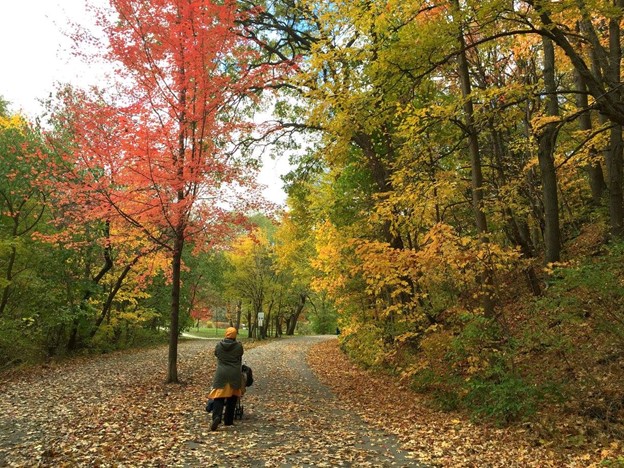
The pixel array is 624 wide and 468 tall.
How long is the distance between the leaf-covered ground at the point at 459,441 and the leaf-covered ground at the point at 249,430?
0.01m

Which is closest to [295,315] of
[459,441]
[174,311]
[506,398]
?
[174,311]

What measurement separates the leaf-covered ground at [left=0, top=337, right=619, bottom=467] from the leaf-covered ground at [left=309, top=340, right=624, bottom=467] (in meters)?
0.01

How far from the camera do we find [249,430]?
7.03 metres

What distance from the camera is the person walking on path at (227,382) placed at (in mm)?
7121

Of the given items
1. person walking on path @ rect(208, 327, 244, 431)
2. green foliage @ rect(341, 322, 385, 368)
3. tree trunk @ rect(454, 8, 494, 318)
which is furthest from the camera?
green foliage @ rect(341, 322, 385, 368)

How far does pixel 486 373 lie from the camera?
787cm

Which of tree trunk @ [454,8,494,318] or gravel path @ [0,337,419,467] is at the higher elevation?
tree trunk @ [454,8,494,318]

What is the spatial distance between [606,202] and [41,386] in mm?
17611

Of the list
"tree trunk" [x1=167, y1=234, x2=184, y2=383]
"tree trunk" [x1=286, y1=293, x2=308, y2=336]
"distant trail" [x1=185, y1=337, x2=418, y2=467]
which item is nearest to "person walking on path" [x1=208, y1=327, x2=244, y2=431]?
"distant trail" [x1=185, y1=337, x2=418, y2=467]

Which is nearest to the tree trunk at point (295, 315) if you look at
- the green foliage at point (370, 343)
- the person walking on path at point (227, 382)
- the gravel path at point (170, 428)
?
the green foliage at point (370, 343)

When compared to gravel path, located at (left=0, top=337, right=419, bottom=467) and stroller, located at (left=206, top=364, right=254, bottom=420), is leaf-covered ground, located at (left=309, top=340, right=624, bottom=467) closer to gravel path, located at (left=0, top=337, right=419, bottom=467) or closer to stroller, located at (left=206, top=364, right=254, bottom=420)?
gravel path, located at (left=0, top=337, right=419, bottom=467)

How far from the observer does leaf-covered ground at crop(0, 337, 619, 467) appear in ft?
18.2

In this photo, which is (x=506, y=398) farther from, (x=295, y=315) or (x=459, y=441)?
(x=295, y=315)

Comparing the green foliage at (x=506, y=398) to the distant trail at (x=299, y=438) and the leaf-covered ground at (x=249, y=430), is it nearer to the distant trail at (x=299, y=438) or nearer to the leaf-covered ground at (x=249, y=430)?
the leaf-covered ground at (x=249, y=430)
